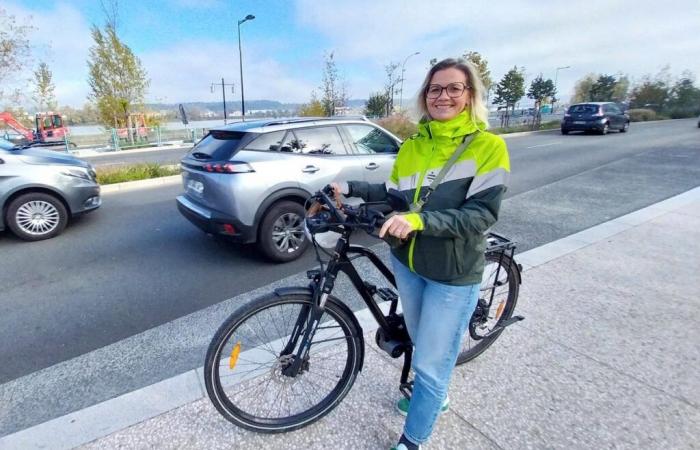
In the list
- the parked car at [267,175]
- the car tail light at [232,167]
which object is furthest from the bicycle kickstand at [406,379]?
the car tail light at [232,167]

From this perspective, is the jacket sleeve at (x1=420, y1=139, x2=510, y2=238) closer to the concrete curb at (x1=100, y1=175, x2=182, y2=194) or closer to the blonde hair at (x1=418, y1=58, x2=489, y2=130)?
the blonde hair at (x1=418, y1=58, x2=489, y2=130)

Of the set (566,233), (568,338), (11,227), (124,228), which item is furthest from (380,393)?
(11,227)

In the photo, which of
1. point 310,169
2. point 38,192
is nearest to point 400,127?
point 310,169

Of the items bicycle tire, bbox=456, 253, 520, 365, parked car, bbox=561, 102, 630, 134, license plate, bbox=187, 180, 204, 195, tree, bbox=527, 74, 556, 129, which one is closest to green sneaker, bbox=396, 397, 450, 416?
bicycle tire, bbox=456, 253, 520, 365

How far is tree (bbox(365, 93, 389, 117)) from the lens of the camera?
87.6 ft

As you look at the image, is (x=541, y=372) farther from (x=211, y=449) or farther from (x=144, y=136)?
(x=144, y=136)

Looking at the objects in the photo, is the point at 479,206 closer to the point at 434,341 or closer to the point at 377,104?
the point at 434,341

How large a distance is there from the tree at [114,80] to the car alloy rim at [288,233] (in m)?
22.4

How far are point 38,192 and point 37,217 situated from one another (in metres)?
0.36

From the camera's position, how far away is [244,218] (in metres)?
4.18

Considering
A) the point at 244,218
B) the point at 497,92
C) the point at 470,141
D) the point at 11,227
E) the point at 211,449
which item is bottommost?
the point at 211,449

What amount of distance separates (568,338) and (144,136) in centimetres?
2571

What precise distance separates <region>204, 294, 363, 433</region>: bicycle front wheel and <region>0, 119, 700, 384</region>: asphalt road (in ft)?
4.74

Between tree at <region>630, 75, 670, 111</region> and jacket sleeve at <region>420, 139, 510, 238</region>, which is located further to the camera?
tree at <region>630, 75, 670, 111</region>
